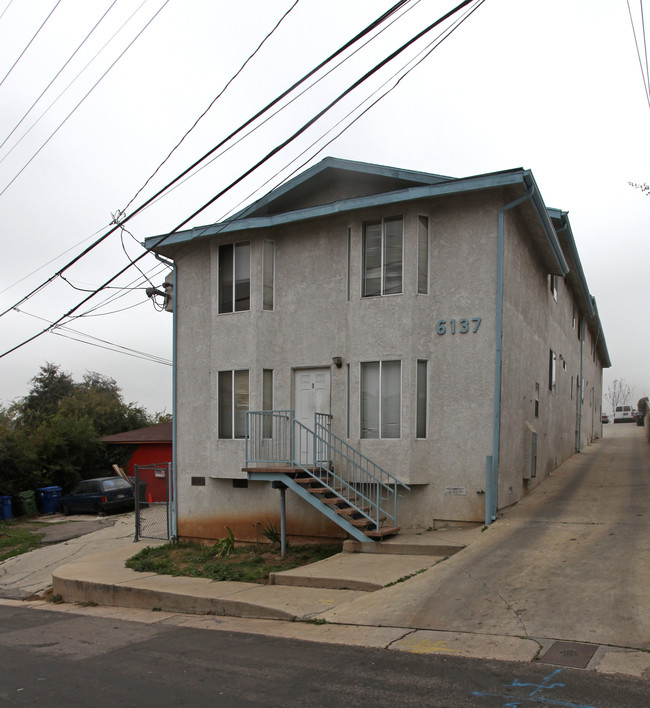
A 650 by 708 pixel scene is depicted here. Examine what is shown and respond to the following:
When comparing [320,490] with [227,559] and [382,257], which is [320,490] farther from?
[382,257]

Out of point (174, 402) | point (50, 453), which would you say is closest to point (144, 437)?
point (50, 453)

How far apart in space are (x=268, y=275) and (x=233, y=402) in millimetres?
2781

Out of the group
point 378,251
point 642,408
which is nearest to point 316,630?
point 378,251

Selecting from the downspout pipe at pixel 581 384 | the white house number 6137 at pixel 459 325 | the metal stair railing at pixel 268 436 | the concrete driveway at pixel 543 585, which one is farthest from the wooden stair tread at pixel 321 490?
the downspout pipe at pixel 581 384

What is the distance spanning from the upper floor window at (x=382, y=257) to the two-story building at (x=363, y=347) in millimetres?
28

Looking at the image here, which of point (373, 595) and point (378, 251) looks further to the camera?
point (378, 251)

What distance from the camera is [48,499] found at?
77.4ft

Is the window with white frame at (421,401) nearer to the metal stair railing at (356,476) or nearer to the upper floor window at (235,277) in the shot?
the metal stair railing at (356,476)

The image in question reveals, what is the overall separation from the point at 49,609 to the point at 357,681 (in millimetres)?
6901

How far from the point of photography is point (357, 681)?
562 centimetres

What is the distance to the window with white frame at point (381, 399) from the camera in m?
12.5

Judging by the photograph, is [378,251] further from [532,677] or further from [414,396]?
[532,677]

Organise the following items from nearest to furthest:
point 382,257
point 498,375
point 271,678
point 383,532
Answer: point 271,678
point 383,532
point 498,375
point 382,257

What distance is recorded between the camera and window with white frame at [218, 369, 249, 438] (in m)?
14.0
